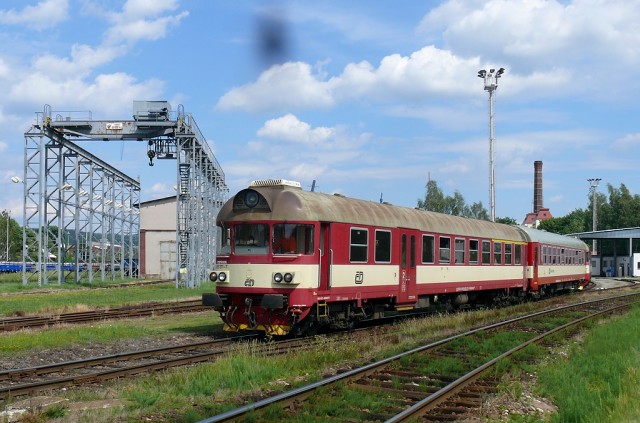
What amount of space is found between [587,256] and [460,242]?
909 inches

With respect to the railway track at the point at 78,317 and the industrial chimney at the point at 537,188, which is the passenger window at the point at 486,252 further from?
the industrial chimney at the point at 537,188

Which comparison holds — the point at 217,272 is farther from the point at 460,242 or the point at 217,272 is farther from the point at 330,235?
the point at 460,242

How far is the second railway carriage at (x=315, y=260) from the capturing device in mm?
14906

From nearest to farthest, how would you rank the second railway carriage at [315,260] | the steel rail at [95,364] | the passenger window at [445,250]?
1. the steel rail at [95,364]
2. the second railway carriage at [315,260]
3. the passenger window at [445,250]

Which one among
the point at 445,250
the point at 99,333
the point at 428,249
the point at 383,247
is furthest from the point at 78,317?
the point at 445,250

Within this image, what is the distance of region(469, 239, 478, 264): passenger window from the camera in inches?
911

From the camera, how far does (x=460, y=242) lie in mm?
22406

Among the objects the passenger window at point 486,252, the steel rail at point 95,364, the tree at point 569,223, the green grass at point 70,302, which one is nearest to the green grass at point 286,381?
the steel rail at point 95,364

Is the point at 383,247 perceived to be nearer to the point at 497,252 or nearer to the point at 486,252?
the point at 486,252

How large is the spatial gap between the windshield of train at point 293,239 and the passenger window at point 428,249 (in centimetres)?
590

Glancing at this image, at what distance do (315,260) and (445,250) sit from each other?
7.51m

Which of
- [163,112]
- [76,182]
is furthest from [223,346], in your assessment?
[76,182]

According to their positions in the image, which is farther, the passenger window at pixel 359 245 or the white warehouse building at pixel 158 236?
the white warehouse building at pixel 158 236

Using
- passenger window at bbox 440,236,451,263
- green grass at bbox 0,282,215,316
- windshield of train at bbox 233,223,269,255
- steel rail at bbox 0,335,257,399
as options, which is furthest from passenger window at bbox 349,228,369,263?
green grass at bbox 0,282,215,316
